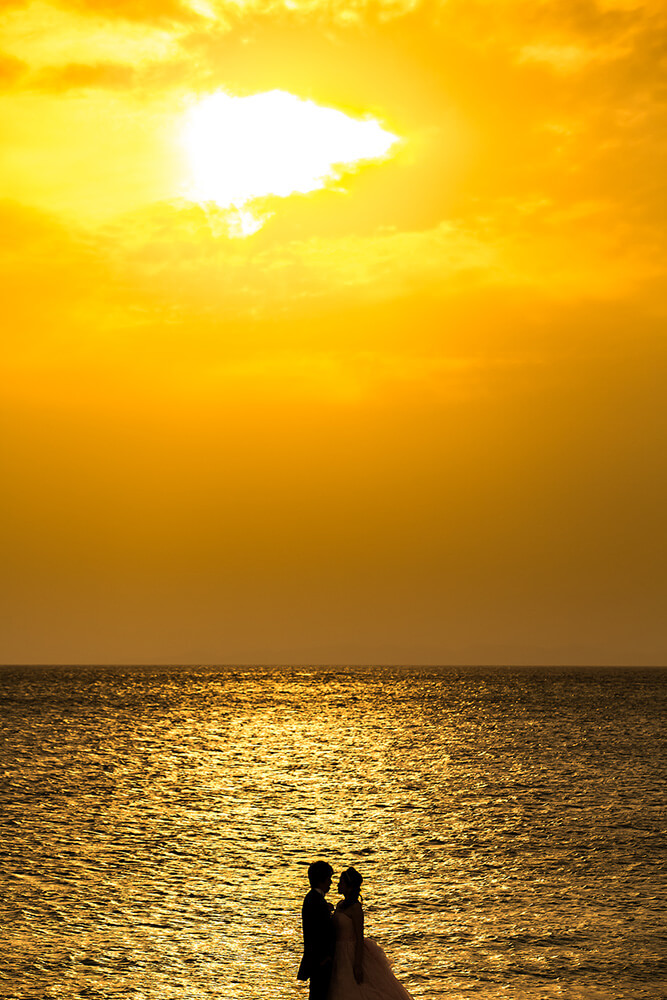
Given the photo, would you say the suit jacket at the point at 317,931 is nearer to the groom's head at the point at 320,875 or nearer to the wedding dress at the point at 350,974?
the wedding dress at the point at 350,974

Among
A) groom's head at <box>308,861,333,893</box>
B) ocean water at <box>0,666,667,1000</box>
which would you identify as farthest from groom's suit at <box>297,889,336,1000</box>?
ocean water at <box>0,666,667,1000</box>

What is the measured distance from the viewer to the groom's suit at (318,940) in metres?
13.0

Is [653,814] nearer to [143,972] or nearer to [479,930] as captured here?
[479,930]

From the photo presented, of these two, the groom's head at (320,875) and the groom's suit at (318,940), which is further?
the groom's suit at (318,940)

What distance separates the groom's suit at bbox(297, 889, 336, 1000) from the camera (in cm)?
1305

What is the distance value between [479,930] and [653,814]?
27754 mm

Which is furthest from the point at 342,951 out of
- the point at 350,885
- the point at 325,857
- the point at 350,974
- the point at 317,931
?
the point at 325,857

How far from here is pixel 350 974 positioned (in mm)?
13102

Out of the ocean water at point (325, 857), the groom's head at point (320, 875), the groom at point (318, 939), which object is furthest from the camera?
the ocean water at point (325, 857)

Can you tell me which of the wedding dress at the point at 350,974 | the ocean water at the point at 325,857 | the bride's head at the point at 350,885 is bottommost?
the ocean water at the point at 325,857

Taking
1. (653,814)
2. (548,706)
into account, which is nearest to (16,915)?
(653,814)

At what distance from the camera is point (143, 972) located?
74.2 feet

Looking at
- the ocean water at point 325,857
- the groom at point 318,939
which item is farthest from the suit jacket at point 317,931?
the ocean water at point 325,857

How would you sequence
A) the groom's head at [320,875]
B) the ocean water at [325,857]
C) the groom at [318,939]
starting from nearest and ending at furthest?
the groom's head at [320,875], the groom at [318,939], the ocean water at [325,857]
